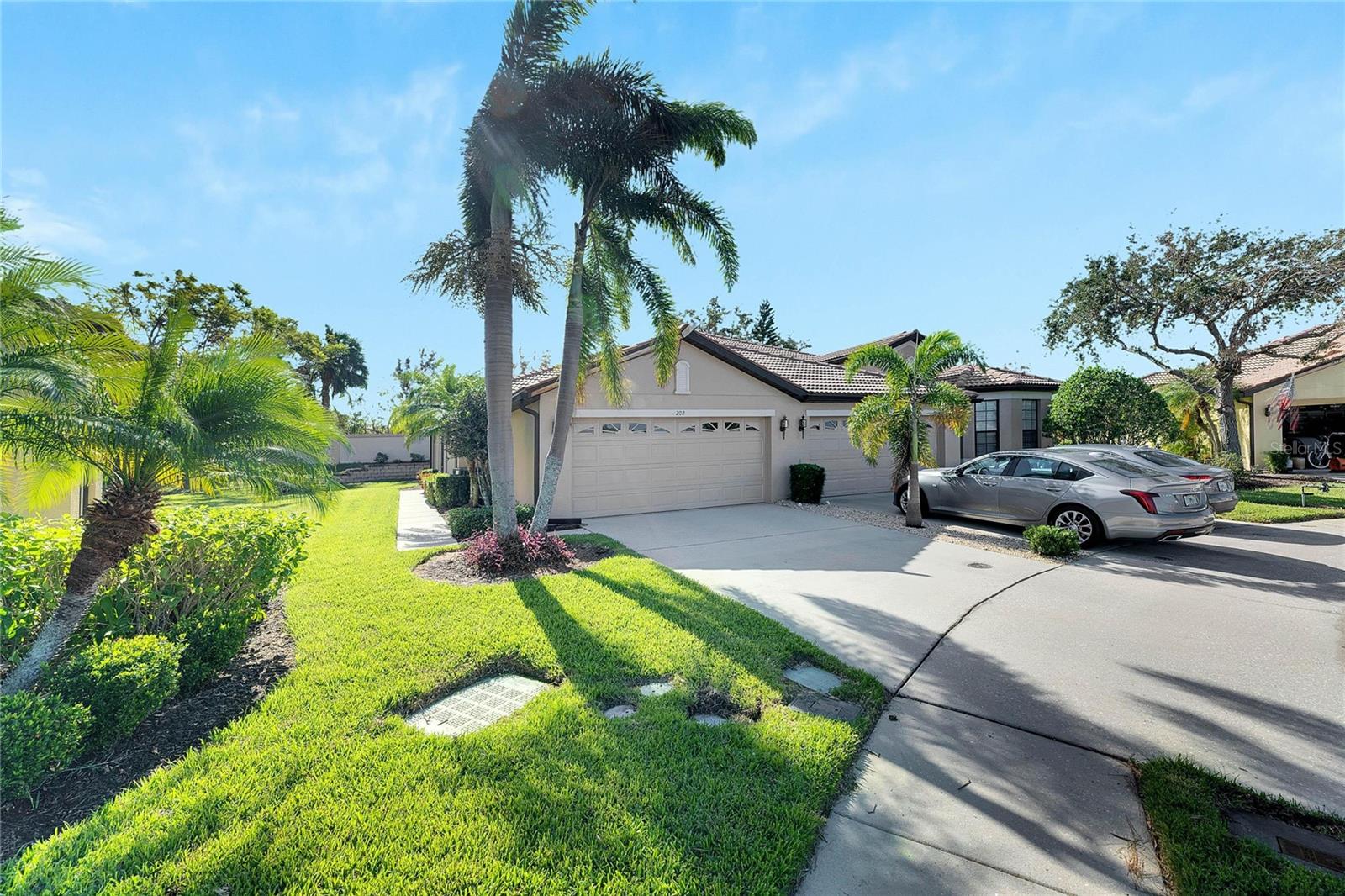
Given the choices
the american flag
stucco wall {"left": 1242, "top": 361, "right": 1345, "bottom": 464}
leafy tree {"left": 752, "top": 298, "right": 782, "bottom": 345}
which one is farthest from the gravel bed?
leafy tree {"left": 752, "top": 298, "right": 782, "bottom": 345}

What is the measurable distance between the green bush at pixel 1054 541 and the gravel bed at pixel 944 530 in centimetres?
11

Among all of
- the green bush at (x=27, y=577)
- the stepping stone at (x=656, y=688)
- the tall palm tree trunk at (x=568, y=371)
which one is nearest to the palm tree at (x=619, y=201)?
the tall palm tree trunk at (x=568, y=371)

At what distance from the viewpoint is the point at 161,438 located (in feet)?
10.8

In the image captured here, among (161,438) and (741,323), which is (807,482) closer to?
(161,438)

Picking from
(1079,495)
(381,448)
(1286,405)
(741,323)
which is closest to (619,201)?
(1079,495)

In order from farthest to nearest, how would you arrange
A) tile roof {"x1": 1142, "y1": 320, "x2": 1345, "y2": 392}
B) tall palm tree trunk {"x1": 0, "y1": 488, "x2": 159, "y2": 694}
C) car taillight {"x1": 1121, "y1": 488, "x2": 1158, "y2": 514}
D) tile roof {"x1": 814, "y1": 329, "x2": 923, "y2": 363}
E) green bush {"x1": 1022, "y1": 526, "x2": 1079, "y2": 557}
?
tile roof {"x1": 814, "y1": 329, "x2": 923, "y2": 363} → tile roof {"x1": 1142, "y1": 320, "x2": 1345, "y2": 392} → green bush {"x1": 1022, "y1": 526, "x2": 1079, "y2": 557} → car taillight {"x1": 1121, "y1": 488, "x2": 1158, "y2": 514} → tall palm tree trunk {"x1": 0, "y1": 488, "x2": 159, "y2": 694}

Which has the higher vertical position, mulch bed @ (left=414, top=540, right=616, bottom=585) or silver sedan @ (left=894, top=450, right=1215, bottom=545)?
silver sedan @ (left=894, top=450, right=1215, bottom=545)

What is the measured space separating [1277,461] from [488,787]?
2711 cm

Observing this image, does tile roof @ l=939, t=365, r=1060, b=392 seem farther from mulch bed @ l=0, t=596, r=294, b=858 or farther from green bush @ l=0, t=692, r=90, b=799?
green bush @ l=0, t=692, r=90, b=799

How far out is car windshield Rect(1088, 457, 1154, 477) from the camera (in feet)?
27.3

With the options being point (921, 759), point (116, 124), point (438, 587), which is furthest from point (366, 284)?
point (921, 759)

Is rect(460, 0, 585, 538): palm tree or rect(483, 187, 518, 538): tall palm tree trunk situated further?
rect(483, 187, 518, 538): tall palm tree trunk

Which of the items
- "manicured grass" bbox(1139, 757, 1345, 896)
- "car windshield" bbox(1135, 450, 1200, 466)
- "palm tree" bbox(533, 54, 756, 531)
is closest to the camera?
"manicured grass" bbox(1139, 757, 1345, 896)

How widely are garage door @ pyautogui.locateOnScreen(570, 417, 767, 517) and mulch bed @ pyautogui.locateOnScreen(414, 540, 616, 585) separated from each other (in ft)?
10.9
